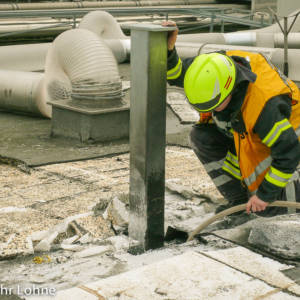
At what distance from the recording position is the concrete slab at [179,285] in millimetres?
2645

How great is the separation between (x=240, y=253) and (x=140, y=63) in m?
1.25

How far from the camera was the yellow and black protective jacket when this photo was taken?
346 centimetres

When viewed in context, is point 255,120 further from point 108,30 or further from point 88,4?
point 88,4

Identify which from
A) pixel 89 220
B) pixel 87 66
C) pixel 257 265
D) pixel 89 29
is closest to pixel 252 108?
pixel 257 265

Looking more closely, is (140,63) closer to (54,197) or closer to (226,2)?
(54,197)

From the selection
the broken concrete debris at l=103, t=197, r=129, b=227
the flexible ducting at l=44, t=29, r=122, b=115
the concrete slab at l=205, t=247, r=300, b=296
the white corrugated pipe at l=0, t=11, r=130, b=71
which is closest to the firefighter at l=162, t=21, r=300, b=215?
the concrete slab at l=205, t=247, r=300, b=296

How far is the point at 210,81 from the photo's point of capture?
339cm

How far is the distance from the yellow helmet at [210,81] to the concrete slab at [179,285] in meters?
1.02

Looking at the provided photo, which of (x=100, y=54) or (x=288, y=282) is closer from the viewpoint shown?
(x=288, y=282)

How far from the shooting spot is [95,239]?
12.9 ft

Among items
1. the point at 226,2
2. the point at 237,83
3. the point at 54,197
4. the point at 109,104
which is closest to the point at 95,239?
the point at 54,197

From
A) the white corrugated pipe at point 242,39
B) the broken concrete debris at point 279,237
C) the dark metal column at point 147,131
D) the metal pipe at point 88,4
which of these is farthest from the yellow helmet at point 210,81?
the metal pipe at point 88,4

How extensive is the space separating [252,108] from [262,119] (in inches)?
3.8

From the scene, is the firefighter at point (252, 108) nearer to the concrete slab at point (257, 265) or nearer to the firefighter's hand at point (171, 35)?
the firefighter's hand at point (171, 35)
